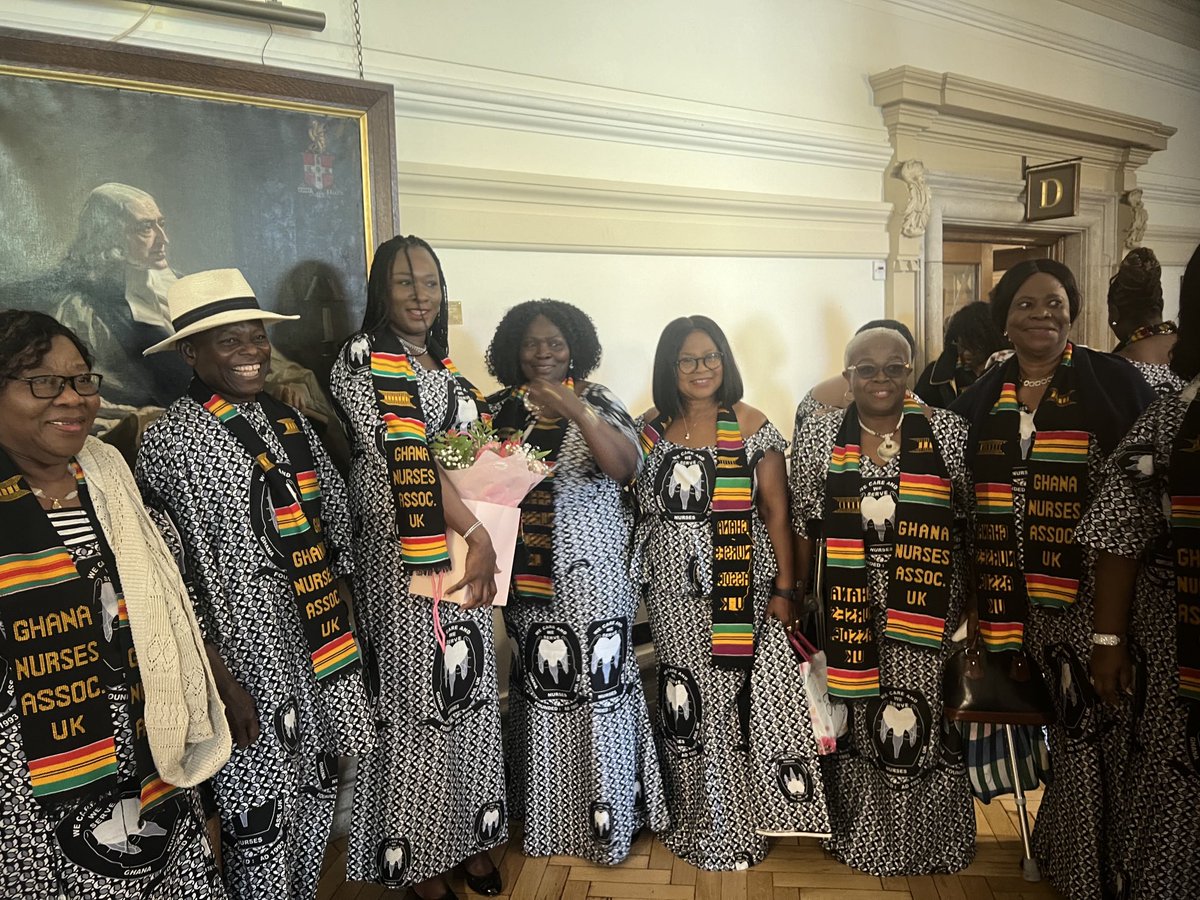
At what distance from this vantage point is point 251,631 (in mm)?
2410

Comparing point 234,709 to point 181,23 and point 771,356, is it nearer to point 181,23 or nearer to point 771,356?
point 181,23

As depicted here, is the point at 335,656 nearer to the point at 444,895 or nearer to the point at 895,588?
the point at 444,895

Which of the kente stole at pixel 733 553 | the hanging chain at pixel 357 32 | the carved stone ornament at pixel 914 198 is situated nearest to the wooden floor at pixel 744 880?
the kente stole at pixel 733 553

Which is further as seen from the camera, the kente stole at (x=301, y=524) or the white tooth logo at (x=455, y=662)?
the white tooth logo at (x=455, y=662)

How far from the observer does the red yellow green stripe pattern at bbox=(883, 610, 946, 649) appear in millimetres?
2844

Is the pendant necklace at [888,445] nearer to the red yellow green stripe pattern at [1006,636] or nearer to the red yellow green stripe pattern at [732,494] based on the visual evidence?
the red yellow green stripe pattern at [732,494]

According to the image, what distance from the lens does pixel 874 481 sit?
2908 mm

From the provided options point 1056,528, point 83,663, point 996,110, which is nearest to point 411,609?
point 83,663

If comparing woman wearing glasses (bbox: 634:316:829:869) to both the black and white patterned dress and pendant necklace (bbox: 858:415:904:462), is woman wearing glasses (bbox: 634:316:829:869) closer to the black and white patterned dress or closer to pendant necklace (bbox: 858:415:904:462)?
pendant necklace (bbox: 858:415:904:462)

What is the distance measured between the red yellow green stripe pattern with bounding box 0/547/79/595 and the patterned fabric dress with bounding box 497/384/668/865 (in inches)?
60.1

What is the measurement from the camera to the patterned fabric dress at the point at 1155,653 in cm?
225

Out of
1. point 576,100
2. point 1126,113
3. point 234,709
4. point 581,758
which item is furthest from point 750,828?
point 1126,113

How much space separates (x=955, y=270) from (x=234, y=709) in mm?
5662

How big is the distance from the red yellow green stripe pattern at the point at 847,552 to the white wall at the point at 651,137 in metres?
1.80
